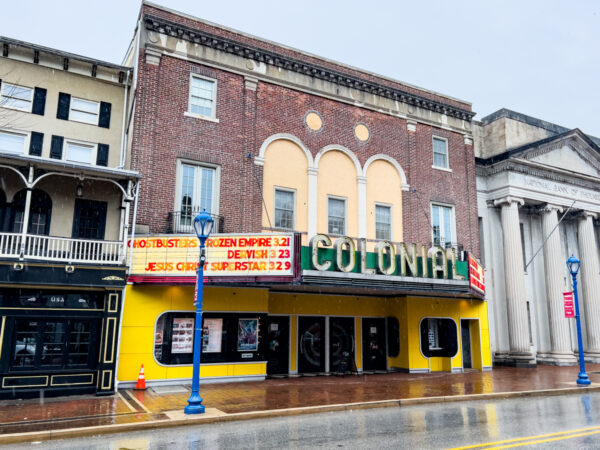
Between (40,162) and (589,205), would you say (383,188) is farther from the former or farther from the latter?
(589,205)

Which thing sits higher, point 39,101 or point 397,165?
point 39,101

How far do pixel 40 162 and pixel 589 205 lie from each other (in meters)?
30.9

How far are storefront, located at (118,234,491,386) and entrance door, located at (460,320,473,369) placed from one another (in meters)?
0.11

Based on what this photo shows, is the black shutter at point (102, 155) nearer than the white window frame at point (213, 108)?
No

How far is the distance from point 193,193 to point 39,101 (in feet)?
23.6

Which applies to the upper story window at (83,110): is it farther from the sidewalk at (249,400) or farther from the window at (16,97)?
the sidewalk at (249,400)

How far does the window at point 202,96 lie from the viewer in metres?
19.2

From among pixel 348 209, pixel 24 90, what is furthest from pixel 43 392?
pixel 348 209

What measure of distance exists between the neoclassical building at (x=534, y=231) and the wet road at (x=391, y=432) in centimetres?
1432

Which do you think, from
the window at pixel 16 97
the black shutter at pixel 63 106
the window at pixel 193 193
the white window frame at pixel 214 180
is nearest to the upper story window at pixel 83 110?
the black shutter at pixel 63 106

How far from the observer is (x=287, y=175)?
2055 cm

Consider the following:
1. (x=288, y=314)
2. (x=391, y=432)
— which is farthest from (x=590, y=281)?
(x=391, y=432)

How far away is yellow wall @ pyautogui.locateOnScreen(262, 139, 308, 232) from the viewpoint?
65.8ft

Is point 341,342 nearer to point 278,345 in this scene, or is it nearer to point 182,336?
point 278,345
